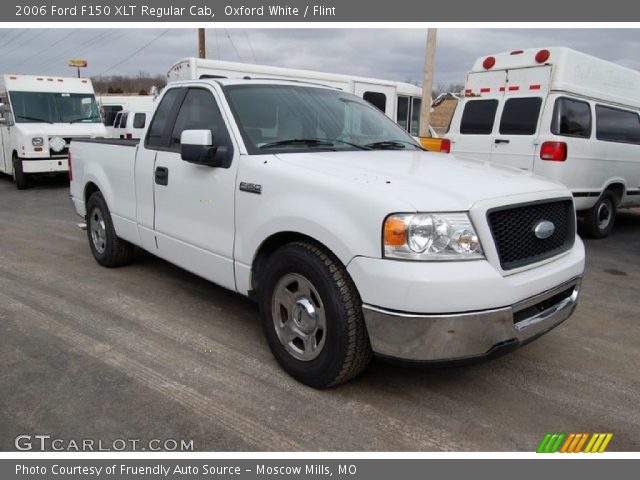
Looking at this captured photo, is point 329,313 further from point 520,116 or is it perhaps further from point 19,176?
point 19,176

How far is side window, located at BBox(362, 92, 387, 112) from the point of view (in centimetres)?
1366

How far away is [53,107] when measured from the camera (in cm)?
1309

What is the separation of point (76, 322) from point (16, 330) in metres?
0.42

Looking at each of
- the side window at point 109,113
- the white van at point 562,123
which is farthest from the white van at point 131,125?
the white van at point 562,123

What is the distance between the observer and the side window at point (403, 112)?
15.2 m

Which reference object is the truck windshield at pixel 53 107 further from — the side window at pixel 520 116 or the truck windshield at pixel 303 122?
the truck windshield at pixel 303 122

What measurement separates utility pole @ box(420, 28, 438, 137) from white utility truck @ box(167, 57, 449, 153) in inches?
16.4

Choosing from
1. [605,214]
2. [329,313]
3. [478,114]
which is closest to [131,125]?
[478,114]

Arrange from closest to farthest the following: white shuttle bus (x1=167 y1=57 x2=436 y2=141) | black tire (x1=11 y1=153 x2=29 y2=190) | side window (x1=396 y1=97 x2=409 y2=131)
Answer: white shuttle bus (x1=167 y1=57 x2=436 y2=141) → black tire (x1=11 y1=153 x2=29 y2=190) → side window (x1=396 y1=97 x2=409 y2=131)

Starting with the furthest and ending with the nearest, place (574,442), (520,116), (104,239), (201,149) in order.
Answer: (520,116) → (104,239) → (201,149) → (574,442)

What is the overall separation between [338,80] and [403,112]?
3337 mm

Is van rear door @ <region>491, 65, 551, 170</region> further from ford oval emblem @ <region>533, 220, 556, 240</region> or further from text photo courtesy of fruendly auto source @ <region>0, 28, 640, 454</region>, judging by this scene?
ford oval emblem @ <region>533, 220, 556, 240</region>

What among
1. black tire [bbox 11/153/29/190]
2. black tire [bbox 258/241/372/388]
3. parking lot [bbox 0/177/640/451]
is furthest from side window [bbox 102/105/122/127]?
black tire [bbox 258/241/372/388]

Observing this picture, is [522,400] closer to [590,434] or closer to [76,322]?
[590,434]
